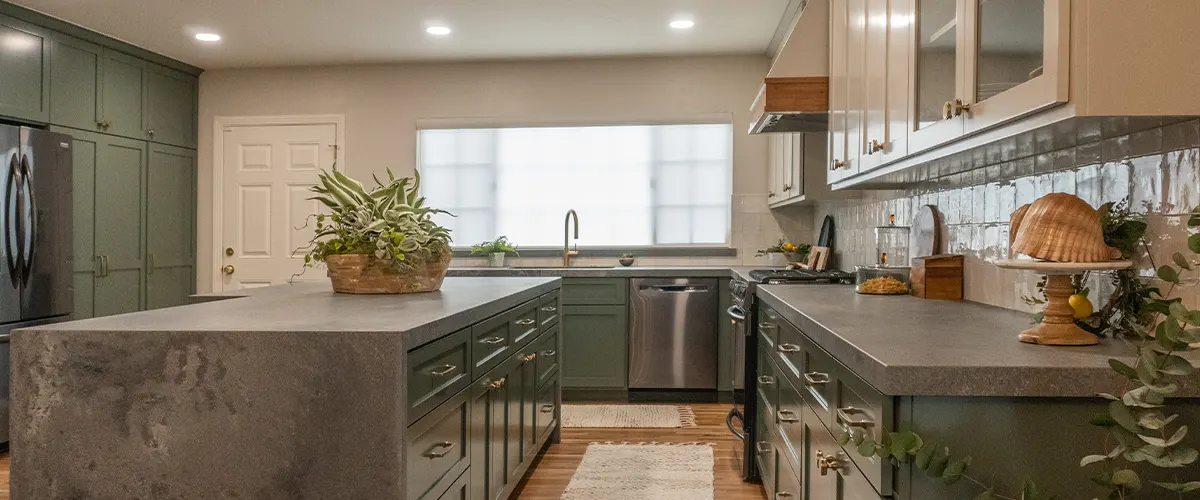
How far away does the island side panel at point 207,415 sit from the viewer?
172cm

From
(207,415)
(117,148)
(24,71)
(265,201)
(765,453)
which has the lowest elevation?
(765,453)

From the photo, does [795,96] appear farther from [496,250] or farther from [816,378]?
[496,250]

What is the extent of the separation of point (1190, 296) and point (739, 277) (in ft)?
9.57

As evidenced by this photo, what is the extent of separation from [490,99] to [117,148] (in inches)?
98.1

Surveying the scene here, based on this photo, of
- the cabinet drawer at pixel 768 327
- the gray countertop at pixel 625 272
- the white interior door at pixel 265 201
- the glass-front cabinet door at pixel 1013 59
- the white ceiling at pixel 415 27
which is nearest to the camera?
the glass-front cabinet door at pixel 1013 59

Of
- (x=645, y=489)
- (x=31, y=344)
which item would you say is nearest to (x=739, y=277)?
(x=645, y=489)

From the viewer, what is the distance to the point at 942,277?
8.60 feet

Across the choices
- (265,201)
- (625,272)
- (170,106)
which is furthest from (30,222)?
(625,272)

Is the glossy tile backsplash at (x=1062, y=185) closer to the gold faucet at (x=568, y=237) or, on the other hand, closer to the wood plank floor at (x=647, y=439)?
the wood plank floor at (x=647, y=439)

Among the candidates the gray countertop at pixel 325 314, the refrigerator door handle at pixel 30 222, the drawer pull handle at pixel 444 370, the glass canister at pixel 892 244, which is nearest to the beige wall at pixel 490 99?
the refrigerator door handle at pixel 30 222

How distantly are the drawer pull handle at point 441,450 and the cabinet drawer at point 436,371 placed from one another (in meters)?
0.10

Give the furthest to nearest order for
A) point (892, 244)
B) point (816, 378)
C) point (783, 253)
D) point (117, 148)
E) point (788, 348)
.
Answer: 1. point (783, 253)
2. point (117, 148)
3. point (892, 244)
4. point (788, 348)
5. point (816, 378)

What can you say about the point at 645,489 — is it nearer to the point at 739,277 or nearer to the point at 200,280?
the point at 739,277

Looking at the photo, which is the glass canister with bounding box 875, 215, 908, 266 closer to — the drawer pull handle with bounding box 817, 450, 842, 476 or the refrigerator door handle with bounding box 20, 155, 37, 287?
the drawer pull handle with bounding box 817, 450, 842, 476
